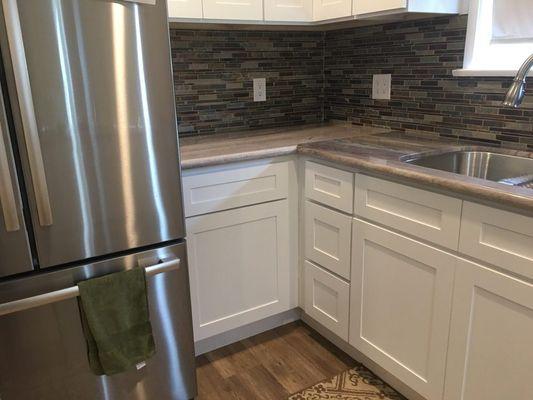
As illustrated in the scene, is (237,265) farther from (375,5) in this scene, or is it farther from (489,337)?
(375,5)

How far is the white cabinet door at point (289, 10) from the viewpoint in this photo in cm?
193

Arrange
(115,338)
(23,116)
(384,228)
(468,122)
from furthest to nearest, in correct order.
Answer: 1. (468,122)
2. (384,228)
3. (115,338)
4. (23,116)

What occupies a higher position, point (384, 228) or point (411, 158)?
point (411, 158)

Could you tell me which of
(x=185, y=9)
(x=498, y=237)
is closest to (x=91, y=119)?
(x=185, y=9)

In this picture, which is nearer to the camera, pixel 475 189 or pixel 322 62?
pixel 475 189

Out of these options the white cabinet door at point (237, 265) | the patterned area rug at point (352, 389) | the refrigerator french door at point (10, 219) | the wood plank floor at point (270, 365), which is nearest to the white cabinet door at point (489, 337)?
the patterned area rug at point (352, 389)

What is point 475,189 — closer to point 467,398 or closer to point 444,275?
point 444,275

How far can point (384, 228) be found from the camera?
155cm

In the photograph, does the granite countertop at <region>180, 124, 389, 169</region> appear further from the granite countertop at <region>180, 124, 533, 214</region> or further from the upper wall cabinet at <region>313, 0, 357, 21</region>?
the upper wall cabinet at <region>313, 0, 357, 21</region>

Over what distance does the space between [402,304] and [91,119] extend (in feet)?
3.69

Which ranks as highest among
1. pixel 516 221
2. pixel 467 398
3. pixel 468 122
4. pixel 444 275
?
pixel 468 122

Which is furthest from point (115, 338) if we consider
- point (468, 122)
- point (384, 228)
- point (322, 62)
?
point (322, 62)

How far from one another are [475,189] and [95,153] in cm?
101

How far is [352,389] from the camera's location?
1737mm
